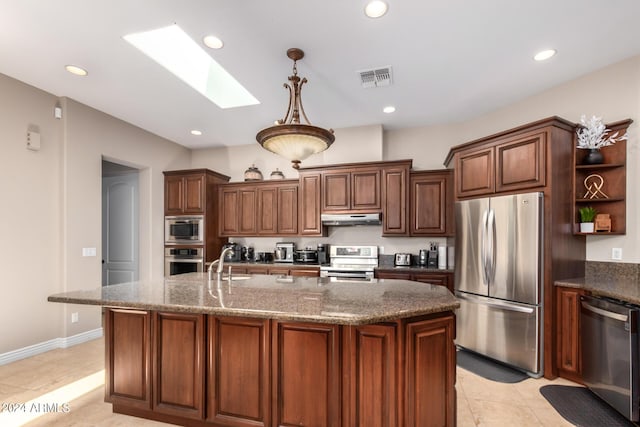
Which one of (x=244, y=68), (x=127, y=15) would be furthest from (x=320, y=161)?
(x=127, y=15)

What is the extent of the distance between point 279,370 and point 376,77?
2.82m

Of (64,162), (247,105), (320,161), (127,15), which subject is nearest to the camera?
(127,15)

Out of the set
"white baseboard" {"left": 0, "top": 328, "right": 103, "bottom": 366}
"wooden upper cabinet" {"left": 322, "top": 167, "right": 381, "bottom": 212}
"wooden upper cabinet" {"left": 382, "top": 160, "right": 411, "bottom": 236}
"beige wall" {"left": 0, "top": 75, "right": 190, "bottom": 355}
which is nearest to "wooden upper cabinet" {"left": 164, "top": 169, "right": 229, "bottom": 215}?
"beige wall" {"left": 0, "top": 75, "right": 190, "bottom": 355}

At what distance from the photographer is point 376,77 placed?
124 inches

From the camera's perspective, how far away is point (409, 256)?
4449mm

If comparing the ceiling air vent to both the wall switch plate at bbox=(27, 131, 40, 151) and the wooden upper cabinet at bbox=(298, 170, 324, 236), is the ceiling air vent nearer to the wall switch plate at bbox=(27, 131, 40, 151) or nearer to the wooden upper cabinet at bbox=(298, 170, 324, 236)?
the wooden upper cabinet at bbox=(298, 170, 324, 236)

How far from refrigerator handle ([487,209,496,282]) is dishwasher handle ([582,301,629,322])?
0.76 meters

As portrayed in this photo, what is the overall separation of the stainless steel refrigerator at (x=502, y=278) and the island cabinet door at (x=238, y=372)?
8.27ft

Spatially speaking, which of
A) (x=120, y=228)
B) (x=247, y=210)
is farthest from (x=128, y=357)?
(x=120, y=228)

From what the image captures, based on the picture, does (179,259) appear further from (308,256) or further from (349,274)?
(349,274)

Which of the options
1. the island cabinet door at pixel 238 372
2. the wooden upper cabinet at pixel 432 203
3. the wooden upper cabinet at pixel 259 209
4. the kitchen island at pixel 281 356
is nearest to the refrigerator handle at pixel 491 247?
the wooden upper cabinet at pixel 432 203

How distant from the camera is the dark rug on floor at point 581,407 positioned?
2229 mm

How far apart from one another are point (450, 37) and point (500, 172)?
1501 mm

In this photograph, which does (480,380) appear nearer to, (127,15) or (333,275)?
(333,275)
